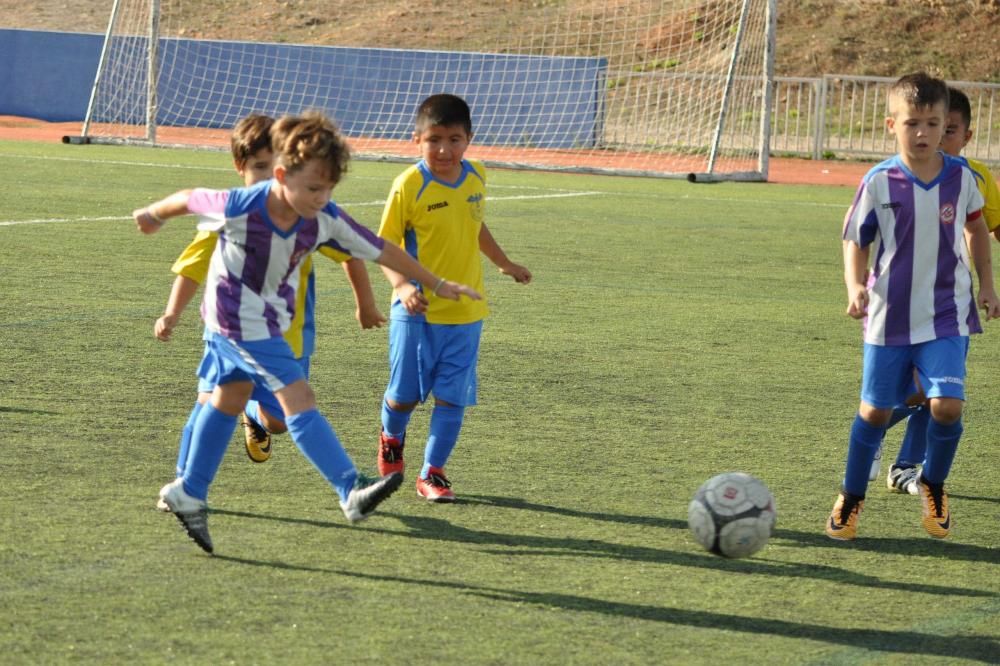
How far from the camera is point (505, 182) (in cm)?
1944

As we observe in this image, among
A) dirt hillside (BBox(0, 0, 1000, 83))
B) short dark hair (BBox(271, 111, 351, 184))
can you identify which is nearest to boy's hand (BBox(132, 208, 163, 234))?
short dark hair (BBox(271, 111, 351, 184))

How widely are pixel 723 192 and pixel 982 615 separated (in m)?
14.9

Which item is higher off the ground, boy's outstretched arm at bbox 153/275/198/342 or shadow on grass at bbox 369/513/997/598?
boy's outstretched arm at bbox 153/275/198/342

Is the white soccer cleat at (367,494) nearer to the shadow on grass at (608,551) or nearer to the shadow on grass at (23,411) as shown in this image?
the shadow on grass at (608,551)

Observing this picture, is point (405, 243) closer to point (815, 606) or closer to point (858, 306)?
point (858, 306)

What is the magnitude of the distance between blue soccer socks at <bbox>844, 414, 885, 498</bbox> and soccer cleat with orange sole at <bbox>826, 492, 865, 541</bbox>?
0.04m

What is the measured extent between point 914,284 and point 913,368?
28 cm

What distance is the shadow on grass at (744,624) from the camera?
3791 mm

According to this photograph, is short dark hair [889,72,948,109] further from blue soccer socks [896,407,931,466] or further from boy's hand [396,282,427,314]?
boy's hand [396,282,427,314]

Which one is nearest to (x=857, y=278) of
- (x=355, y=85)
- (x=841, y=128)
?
(x=841, y=128)

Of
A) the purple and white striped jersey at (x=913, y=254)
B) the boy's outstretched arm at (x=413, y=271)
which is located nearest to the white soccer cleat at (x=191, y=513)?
the boy's outstretched arm at (x=413, y=271)

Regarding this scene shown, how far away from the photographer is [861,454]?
16.4 ft

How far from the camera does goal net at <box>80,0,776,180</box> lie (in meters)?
24.0

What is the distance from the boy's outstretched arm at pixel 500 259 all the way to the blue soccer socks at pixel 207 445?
4.55ft
